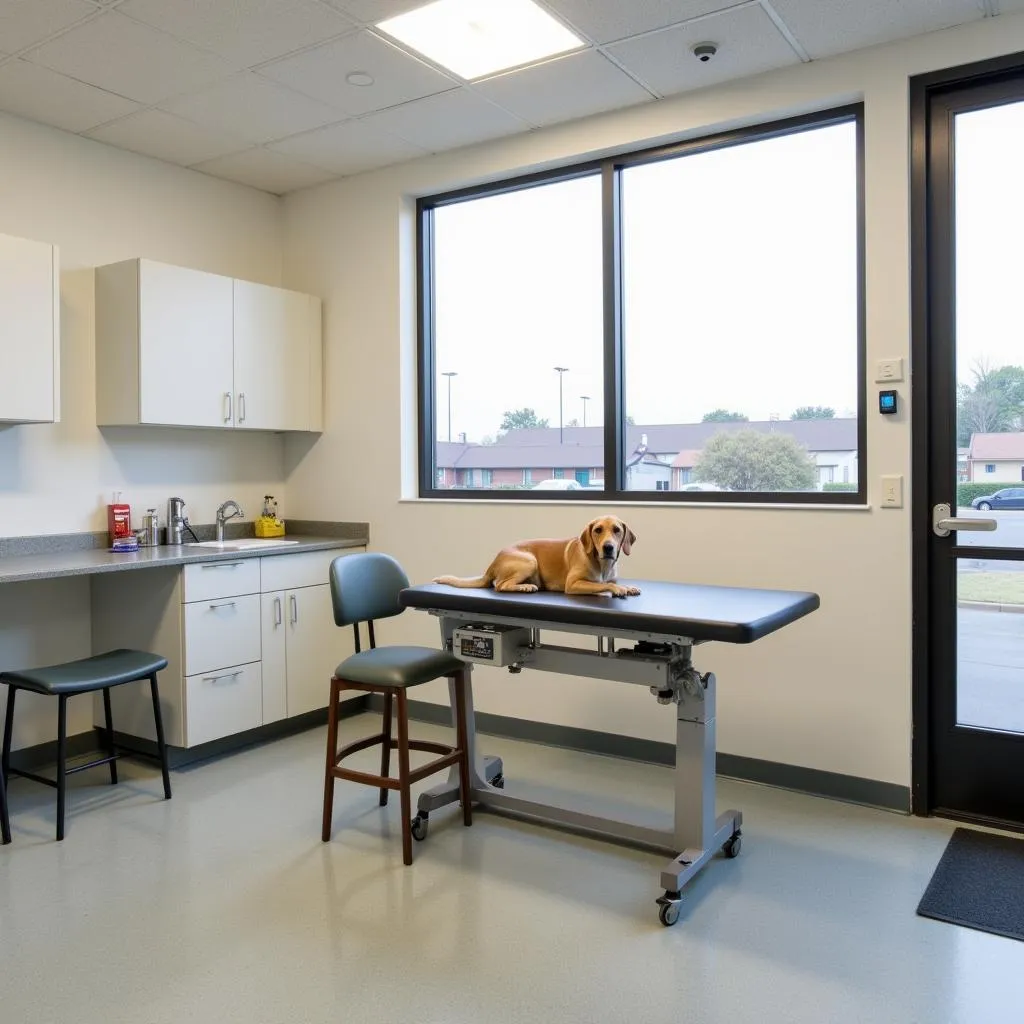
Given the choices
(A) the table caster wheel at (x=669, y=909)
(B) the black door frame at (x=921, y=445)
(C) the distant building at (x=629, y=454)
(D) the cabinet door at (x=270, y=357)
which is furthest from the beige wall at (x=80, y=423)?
(B) the black door frame at (x=921, y=445)

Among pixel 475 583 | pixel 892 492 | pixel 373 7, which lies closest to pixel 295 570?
pixel 475 583

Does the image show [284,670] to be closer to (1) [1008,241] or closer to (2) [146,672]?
(2) [146,672]

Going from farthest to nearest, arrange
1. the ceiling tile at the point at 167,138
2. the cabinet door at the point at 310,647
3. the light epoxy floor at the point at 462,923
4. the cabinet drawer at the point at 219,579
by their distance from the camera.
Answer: the cabinet door at the point at 310,647, the ceiling tile at the point at 167,138, the cabinet drawer at the point at 219,579, the light epoxy floor at the point at 462,923

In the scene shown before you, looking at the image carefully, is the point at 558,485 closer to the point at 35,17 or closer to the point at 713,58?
the point at 713,58

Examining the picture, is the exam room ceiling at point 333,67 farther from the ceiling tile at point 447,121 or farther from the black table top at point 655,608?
the black table top at point 655,608

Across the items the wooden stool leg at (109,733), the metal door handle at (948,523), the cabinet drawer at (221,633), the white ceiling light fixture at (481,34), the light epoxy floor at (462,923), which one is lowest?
the light epoxy floor at (462,923)

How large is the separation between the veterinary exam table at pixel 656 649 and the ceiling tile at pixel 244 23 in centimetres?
194

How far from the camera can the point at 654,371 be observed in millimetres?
3820

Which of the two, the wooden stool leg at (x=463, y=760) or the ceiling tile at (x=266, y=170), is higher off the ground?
the ceiling tile at (x=266, y=170)

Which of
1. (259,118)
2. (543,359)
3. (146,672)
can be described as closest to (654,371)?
(543,359)

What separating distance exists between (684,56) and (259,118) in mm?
1808

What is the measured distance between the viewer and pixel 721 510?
3.52 meters

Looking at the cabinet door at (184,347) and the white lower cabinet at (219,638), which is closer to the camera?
the white lower cabinet at (219,638)

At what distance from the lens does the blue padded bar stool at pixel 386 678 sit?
2795 millimetres
